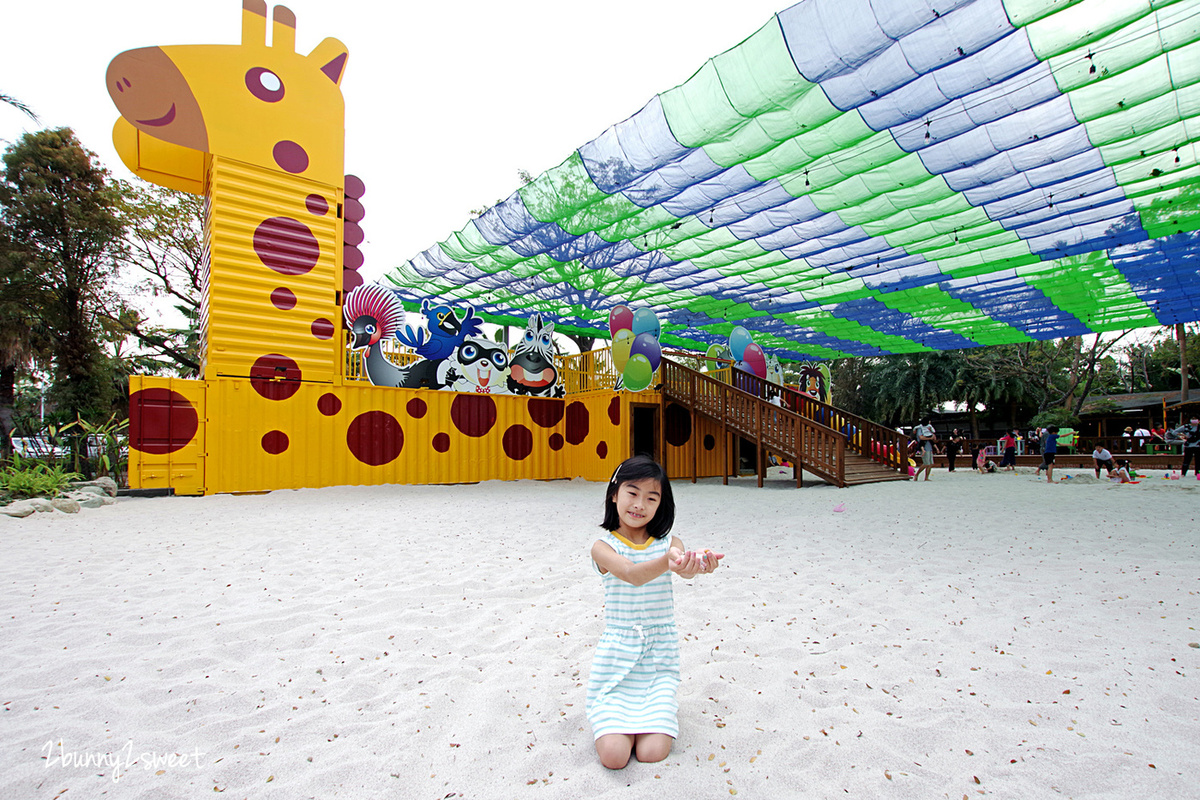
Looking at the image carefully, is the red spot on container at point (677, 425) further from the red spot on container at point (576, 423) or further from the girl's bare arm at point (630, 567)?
the girl's bare arm at point (630, 567)

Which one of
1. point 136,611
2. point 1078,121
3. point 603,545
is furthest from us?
point 1078,121

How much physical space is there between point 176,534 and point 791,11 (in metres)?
9.16

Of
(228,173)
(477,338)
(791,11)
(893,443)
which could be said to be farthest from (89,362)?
(893,443)

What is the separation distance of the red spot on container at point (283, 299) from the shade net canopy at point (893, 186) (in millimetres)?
3684

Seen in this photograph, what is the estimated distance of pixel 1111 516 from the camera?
24.6 feet

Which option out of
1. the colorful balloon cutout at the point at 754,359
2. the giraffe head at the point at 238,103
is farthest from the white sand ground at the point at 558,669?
the giraffe head at the point at 238,103

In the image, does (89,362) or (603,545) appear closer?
(603,545)

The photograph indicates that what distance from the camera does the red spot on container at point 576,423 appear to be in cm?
1390

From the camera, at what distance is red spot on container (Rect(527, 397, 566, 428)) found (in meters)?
13.8

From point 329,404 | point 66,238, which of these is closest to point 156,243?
point 66,238

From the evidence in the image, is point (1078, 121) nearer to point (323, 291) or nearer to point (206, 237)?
A: point (323, 291)

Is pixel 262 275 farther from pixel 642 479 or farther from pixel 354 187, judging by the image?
pixel 642 479

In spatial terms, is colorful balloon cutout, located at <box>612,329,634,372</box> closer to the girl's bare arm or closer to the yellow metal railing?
the yellow metal railing

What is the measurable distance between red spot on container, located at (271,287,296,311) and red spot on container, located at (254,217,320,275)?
1.19ft
